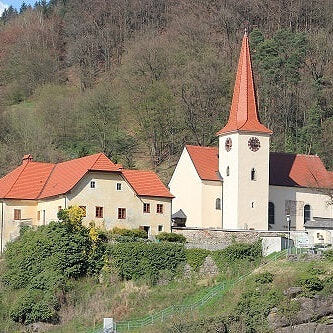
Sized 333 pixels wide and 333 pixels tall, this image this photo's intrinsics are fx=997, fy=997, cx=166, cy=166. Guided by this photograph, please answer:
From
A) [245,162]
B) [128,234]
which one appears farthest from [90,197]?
[245,162]

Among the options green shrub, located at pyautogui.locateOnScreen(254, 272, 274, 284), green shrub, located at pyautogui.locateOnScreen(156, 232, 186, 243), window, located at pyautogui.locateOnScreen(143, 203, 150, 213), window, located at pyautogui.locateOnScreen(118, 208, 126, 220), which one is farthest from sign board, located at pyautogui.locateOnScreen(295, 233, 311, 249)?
window, located at pyautogui.locateOnScreen(118, 208, 126, 220)

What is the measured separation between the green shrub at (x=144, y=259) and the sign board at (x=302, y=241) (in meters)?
6.60

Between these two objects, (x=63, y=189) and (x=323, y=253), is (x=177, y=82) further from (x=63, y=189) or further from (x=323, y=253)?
(x=323, y=253)

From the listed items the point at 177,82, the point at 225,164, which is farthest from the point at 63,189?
the point at 177,82

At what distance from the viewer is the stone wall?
53938 mm

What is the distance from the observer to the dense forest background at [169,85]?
266 ft

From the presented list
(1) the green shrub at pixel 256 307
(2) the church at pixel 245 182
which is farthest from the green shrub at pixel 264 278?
(2) the church at pixel 245 182

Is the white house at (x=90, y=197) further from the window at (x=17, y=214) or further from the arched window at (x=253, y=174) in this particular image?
the arched window at (x=253, y=174)

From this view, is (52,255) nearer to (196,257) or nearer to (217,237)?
(196,257)

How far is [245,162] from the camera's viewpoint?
204 ft

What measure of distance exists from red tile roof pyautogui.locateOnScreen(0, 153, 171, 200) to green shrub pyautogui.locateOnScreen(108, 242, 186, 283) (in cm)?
556

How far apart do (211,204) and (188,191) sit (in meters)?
2.14

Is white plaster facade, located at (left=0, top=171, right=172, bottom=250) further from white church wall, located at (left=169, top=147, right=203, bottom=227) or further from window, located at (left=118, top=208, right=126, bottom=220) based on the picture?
white church wall, located at (left=169, top=147, right=203, bottom=227)

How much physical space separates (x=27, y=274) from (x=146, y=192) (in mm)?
9712
